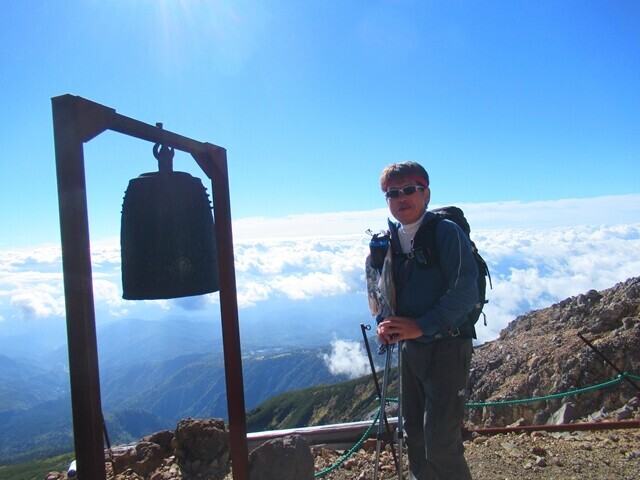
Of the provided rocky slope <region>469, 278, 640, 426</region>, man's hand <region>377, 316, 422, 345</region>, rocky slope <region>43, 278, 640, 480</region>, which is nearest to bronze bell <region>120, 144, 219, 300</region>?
man's hand <region>377, 316, 422, 345</region>

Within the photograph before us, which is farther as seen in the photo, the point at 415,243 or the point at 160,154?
the point at 415,243

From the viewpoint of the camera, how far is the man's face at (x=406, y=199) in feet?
13.1

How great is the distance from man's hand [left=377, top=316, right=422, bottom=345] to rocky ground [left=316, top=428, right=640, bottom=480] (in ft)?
9.12

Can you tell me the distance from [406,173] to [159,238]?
6.57 ft

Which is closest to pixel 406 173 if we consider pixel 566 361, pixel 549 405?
pixel 549 405

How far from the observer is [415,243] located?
3904mm

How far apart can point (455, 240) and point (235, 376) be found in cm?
213

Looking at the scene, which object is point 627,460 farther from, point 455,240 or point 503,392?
point 503,392

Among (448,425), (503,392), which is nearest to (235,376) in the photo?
(448,425)

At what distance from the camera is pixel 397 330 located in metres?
3.83

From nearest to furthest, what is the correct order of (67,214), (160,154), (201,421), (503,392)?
(67,214) → (160,154) → (201,421) → (503,392)

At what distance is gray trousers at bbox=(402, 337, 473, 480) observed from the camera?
3.79 metres

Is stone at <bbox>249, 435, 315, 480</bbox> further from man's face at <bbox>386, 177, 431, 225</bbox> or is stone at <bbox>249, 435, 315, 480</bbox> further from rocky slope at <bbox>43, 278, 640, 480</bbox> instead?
man's face at <bbox>386, 177, 431, 225</bbox>

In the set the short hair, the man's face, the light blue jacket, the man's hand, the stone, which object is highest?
the short hair
